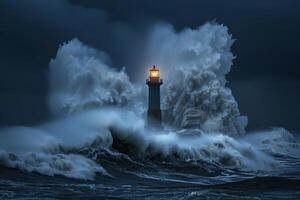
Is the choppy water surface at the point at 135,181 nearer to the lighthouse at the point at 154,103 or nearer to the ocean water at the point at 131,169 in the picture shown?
the ocean water at the point at 131,169

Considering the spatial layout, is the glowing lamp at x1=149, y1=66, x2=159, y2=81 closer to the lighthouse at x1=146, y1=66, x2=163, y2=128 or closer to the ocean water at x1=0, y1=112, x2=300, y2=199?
the lighthouse at x1=146, y1=66, x2=163, y2=128

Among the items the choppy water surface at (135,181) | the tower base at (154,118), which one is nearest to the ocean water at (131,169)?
the choppy water surface at (135,181)

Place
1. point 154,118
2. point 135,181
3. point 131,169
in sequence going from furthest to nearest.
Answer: point 154,118 → point 131,169 → point 135,181

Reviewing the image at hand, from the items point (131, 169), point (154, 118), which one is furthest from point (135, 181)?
point (154, 118)

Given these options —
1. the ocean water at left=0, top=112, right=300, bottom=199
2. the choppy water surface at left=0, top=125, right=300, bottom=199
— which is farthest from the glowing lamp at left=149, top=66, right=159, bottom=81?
the choppy water surface at left=0, top=125, right=300, bottom=199

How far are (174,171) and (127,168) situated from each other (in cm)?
230

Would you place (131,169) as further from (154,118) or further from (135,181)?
(154,118)

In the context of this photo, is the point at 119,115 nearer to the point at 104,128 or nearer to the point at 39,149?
the point at 104,128

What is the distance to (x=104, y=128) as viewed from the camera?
87.6 ft

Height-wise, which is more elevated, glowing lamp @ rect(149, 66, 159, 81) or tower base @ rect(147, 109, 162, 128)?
glowing lamp @ rect(149, 66, 159, 81)

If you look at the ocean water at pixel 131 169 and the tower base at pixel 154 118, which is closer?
the ocean water at pixel 131 169

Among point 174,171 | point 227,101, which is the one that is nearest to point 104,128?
point 174,171

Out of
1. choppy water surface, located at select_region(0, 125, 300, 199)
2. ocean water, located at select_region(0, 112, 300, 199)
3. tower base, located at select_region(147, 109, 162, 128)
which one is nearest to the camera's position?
choppy water surface, located at select_region(0, 125, 300, 199)

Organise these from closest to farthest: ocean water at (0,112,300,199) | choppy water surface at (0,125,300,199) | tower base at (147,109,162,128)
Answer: choppy water surface at (0,125,300,199)
ocean water at (0,112,300,199)
tower base at (147,109,162,128)
